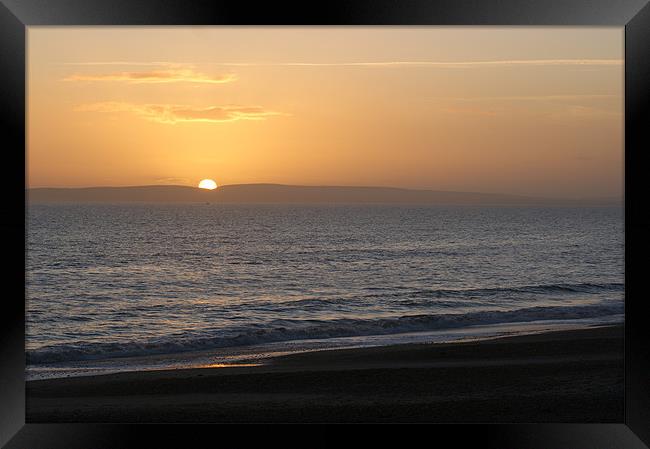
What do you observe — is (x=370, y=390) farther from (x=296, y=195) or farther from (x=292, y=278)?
(x=296, y=195)

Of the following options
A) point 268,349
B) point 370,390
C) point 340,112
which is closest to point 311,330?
point 268,349

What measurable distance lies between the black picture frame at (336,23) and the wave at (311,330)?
208 inches

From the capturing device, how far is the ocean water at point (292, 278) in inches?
386

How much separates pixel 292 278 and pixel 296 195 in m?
14.3

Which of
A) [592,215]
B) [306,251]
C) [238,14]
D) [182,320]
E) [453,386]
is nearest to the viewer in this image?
[238,14]

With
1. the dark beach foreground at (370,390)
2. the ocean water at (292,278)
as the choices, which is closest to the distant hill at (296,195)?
the ocean water at (292,278)

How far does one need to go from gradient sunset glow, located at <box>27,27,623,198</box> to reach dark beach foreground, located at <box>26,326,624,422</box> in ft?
88.6

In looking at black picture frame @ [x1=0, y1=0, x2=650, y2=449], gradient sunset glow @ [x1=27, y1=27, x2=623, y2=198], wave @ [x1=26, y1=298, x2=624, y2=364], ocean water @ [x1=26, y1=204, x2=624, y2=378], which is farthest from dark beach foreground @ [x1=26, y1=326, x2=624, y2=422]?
gradient sunset glow @ [x1=27, y1=27, x2=623, y2=198]

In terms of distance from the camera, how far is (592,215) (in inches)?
A: 1695

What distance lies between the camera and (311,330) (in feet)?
35.7

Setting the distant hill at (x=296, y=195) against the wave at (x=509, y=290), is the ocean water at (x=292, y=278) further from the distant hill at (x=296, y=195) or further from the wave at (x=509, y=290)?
the distant hill at (x=296, y=195)
